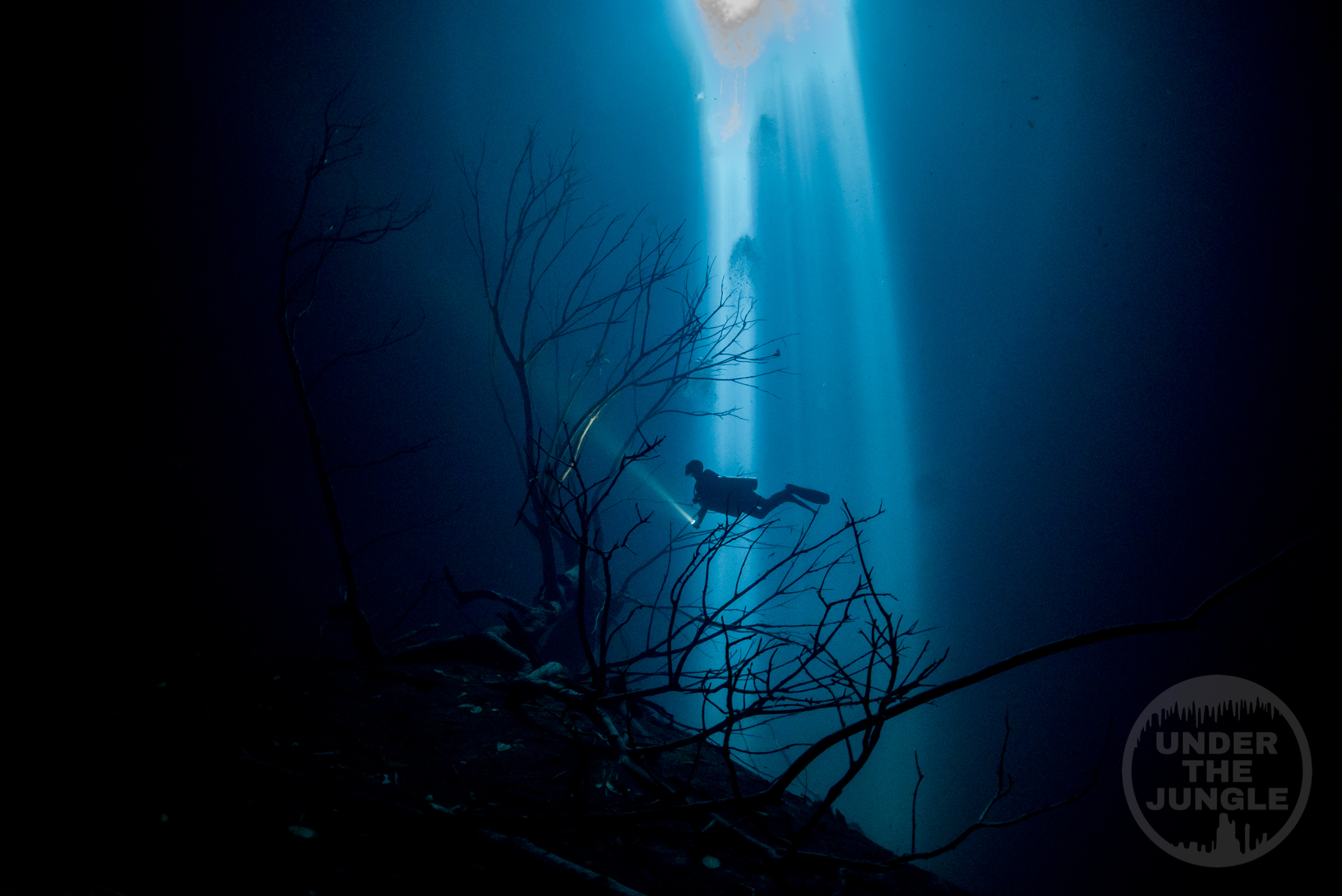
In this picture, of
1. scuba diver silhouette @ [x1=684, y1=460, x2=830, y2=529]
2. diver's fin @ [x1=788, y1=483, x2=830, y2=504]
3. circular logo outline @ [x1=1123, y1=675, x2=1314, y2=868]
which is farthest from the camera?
circular logo outline @ [x1=1123, y1=675, x2=1314, y2=868]

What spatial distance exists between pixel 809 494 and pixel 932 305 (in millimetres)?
11083

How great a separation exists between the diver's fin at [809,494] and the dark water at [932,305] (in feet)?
12.9

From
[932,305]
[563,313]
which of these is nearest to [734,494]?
[563,313]

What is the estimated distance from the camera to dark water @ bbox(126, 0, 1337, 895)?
4.80m

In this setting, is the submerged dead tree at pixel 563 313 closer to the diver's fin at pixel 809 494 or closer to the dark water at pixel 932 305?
the dark water at pixel 932 305

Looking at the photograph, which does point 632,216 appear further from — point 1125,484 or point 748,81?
point 1125,484

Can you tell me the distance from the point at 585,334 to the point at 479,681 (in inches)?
238

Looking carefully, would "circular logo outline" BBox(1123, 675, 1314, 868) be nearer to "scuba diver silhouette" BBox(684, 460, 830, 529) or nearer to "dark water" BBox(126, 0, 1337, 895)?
"dark water" BBox(126, 0, 1337, 895)

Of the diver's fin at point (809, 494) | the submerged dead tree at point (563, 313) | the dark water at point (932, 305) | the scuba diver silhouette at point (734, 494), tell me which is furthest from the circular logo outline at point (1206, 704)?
the submerged dead tree at point (563, 313)

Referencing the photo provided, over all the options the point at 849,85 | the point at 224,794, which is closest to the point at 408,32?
the point at 224,794

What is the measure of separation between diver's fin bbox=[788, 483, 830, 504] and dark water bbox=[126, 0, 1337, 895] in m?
3.92

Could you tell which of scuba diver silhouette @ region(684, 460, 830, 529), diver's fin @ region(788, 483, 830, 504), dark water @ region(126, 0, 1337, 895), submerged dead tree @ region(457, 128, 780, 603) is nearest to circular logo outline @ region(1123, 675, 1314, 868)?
dark water @ region(126, 0, 1337, 895)

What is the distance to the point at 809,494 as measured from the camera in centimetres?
498

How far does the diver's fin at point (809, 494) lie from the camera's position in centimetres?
480
